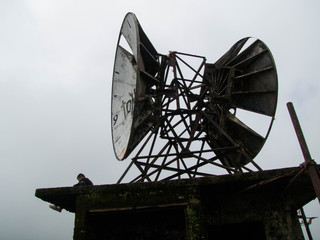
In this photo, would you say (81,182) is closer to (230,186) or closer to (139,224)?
(139,224)

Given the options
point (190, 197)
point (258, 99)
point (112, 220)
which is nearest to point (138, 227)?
point (112, 220)

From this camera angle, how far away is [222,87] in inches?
366

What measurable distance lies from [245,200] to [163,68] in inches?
185

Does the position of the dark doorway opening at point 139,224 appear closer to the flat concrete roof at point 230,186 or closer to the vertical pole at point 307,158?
the flat concrete roof at point 230,186

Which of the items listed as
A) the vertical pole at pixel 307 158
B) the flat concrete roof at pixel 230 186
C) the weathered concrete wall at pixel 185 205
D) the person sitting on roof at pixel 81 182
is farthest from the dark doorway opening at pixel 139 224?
the vertical pole at pixel 307 158

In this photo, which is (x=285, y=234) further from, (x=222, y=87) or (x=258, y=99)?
(x=222, y=87)

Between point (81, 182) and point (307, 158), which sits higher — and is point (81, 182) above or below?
above

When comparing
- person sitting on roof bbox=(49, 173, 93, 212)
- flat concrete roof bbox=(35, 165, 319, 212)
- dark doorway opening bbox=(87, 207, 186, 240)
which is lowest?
dark doorway opening bbox=(87, 207, 186, 240)

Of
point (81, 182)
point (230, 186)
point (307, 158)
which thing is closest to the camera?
point (307, 158)

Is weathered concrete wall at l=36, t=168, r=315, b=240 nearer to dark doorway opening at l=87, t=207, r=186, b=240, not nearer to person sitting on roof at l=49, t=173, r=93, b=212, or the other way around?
dark doorway opening at l=87, t=207, r=186, b=240

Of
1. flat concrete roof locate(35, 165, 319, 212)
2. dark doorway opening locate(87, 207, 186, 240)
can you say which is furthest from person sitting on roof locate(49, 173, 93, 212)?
dark doorway opening locate(87, 207, 186, 240)

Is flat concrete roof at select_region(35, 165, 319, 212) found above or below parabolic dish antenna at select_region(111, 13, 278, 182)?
below

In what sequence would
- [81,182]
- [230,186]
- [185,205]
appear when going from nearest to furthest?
[185,205] → [230,186] → [81,182]

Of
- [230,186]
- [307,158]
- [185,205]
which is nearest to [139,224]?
[185,205]
